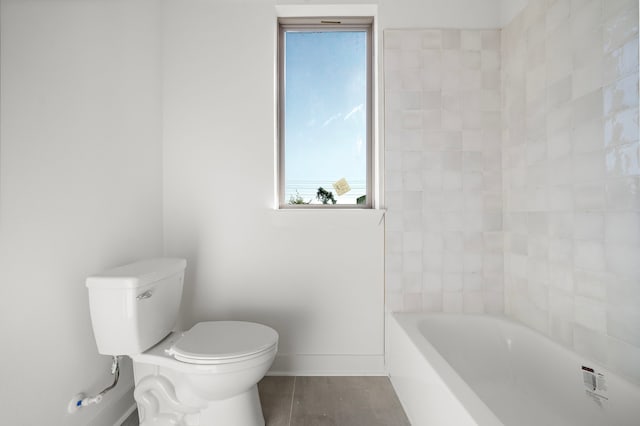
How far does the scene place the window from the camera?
2.12 metres

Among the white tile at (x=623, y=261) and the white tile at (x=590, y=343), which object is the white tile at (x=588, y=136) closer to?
the white tile at (x=623, y=261)

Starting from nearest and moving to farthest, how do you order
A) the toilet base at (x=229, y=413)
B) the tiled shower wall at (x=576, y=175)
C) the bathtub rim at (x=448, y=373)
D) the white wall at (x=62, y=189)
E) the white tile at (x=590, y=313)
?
Answer: the bathtub rim at (x=448, y=373) < the white wall at (x=62, y=189) < the tiled shower wall at (x=576, y=175) < the white tile at (x=590, y=313) < the toilet base at (x=229, y=413)

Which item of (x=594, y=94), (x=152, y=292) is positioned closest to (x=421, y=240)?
(x=594, y=94)

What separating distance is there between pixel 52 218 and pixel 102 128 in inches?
18.7

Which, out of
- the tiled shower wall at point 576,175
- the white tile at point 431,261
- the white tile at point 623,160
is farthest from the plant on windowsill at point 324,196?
the white tile at point 623,160

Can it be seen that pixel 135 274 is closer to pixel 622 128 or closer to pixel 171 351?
pixel 171 351

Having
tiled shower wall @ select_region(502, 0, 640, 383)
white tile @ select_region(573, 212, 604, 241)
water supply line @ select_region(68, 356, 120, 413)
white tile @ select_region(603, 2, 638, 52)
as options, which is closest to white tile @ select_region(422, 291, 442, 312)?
tiled shower wall @ select_region(502, 0, 640, 383)

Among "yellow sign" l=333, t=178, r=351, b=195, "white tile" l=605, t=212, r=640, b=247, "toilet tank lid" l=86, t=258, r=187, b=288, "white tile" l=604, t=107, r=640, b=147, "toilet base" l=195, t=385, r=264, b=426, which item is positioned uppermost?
"white tile" l=604, t=107, r=640, b=147

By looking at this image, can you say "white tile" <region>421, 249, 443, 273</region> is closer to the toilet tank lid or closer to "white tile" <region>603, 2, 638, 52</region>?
"white tile" <region>603, 2, 638, 52</region>

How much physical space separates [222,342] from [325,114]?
147 cm

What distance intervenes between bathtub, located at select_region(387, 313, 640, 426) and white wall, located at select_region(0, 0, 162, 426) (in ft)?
4.51

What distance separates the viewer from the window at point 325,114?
6.95 ft

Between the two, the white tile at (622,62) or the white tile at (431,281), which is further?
the white tile at (431,281)

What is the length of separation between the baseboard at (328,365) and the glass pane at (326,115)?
3.12 ft
